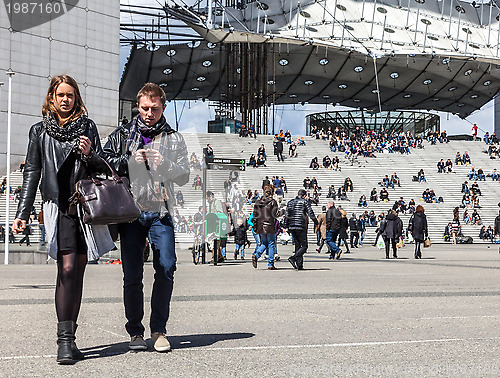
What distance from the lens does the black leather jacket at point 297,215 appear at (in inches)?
598

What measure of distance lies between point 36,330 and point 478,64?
70.7m

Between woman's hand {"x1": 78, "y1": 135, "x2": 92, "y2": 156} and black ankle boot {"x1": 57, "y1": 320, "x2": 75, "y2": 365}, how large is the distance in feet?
3.30

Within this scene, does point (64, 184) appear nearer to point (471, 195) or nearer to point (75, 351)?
point (75, 351)

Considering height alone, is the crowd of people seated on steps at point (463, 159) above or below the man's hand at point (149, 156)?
above

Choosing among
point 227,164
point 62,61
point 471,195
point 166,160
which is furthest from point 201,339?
point 62,61

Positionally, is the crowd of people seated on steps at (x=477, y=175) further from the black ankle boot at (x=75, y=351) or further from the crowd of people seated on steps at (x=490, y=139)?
the black ankle boot at (x=75, y=351)

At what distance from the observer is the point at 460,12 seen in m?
72.4

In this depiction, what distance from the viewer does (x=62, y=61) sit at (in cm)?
5088

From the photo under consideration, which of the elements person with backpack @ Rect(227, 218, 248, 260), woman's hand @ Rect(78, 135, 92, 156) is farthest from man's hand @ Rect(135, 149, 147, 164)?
person with backpack @ Rect(227, 218, 248, 260)

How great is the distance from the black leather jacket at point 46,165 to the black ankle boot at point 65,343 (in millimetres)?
708

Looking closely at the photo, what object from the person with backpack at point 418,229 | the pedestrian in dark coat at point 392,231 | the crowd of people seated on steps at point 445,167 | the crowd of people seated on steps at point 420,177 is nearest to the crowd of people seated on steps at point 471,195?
the crowd of people seated on steps at point 420,177

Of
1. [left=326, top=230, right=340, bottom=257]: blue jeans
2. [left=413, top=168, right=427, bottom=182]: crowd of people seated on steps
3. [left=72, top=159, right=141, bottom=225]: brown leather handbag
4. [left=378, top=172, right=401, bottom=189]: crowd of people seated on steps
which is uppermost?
[left=413, top=168, right=427, bottom=182]: crowd of people seated on steps

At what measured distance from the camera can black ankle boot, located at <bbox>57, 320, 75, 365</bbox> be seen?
441 cm

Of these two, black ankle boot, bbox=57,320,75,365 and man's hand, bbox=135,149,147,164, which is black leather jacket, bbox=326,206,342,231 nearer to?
man's hand, bbox=135,149,147,164
